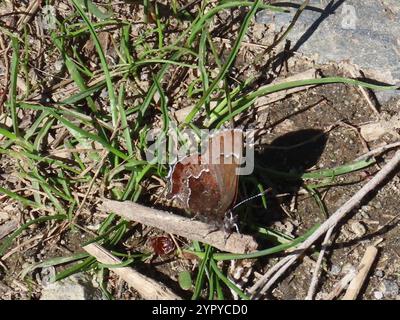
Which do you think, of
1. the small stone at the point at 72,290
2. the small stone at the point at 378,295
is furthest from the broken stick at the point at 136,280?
the small stone at the point at 378,295

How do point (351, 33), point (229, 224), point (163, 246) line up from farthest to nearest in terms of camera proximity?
point (351, 33), point (163, 246), point (229, 224)

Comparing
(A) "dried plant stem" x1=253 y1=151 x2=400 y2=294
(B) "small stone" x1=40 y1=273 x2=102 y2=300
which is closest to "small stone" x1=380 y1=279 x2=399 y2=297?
(A) "dried plant stem" x1=253 y1=151 x2=400 y2=294

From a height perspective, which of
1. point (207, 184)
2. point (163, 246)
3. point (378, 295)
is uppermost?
point (207, 184)

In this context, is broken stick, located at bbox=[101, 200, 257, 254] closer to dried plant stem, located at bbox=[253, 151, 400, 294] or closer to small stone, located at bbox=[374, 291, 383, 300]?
dried plant stem, located at bbox=[253, 151, 400, 294]

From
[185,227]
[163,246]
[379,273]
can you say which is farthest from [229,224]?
[379,273]

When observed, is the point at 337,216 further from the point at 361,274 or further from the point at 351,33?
the point at 351,33

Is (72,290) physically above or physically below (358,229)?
below

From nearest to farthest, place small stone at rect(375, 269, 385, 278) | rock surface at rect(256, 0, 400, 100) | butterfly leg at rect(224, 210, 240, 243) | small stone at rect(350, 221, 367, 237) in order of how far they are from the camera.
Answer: butterfly leg at rect(224, 210, 240, 243), small stone at rect(375, 269, 385, 278), small stone at rect(350, 221, 367, 237), rock surface at rect(256, 0, 400, 100)
